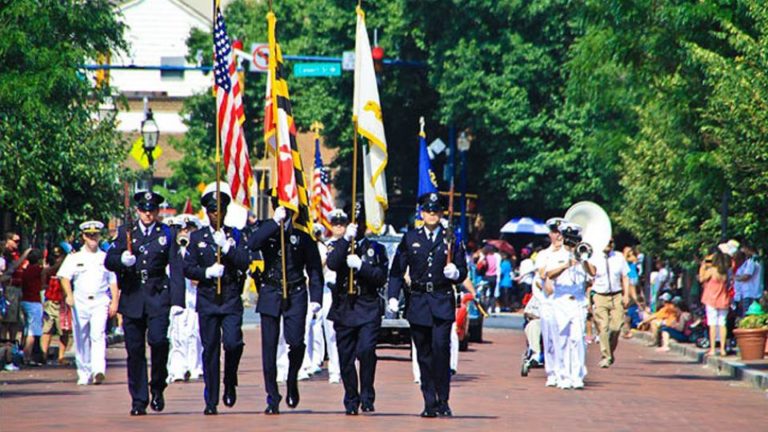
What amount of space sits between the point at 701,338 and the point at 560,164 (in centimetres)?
2308

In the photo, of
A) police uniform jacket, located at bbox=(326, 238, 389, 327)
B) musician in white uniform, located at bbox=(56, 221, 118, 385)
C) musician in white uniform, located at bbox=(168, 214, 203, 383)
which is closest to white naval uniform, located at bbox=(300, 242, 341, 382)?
musician in white uniform, located at bbox=(168, 214, 203, 383)

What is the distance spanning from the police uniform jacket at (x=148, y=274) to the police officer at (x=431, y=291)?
2.05 metres

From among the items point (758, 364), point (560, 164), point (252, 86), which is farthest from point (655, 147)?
point (252, 86)

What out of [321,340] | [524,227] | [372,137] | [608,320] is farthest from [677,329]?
[524,227]

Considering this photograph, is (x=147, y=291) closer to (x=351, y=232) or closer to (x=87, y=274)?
(x=351, y=232)

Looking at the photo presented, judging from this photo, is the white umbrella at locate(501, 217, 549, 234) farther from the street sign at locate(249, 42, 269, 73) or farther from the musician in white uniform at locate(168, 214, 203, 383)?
the musician in white uniform at locate(168, 214, 203, 383)

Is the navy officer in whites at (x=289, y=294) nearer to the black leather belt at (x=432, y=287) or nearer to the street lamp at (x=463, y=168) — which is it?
the black leather belt at (x=432, y=287)

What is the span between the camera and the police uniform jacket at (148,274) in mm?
16750

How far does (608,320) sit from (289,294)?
11.6 m

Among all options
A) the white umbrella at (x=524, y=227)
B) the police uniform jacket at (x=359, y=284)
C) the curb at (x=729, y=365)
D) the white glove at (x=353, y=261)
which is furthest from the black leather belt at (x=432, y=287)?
the white umbrella at (x=524, y=227)

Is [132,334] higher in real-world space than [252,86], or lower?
lower

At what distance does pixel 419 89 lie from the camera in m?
61.2

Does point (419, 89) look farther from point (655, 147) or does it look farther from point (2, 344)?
point (2, 344)

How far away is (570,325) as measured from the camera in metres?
22.0
